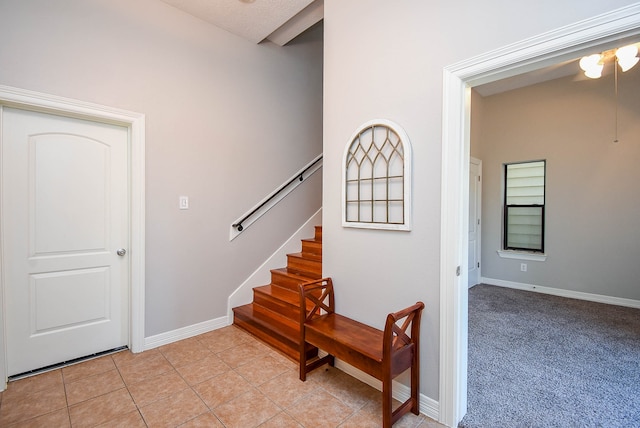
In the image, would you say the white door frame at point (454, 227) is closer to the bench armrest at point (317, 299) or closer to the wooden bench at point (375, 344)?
the wooden bench at point (375, 344)

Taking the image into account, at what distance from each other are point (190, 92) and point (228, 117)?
420 millimetres

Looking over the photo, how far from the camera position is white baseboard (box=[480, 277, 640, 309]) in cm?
372

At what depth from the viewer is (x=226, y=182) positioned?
3.05m

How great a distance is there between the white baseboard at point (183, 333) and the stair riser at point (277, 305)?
40 centimetres

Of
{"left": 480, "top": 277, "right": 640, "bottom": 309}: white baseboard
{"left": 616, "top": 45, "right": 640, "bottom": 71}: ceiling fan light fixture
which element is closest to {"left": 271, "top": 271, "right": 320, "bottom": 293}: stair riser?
{"left": 616, "top": 45, "right": 640, "bottom": 71}: ceiling fan light fixture

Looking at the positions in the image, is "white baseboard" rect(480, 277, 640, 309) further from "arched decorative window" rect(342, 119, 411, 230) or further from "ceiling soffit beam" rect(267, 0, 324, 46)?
"ceiling soffit beam" rect(267, 0, 324, 46)

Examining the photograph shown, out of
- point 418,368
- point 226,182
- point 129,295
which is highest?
point 226,182

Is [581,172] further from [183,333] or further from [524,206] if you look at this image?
[183,333]

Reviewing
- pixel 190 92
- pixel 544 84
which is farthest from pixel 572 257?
pixel 190 92

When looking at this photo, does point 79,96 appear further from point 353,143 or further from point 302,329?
point 302,329

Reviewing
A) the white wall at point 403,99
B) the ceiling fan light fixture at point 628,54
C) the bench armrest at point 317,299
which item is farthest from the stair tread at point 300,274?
the ceiling fan light fixture at point 628,54

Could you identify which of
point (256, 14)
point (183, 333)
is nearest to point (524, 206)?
point (256, 14)

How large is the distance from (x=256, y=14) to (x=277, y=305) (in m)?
2.78

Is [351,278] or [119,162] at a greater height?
[119,162]
